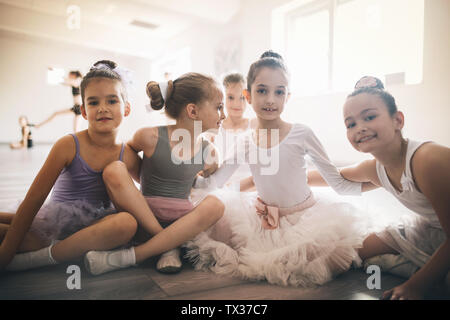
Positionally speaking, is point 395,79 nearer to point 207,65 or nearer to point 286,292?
point 286,292

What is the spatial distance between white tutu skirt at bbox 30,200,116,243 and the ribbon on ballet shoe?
466 mm

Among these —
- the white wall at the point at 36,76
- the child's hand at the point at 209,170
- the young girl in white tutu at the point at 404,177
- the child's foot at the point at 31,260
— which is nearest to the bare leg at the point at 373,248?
the young girl in white tutu at the point at 404,177

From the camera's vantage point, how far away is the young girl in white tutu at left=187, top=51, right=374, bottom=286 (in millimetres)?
770

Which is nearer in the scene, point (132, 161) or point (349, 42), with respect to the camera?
point (132, 161)

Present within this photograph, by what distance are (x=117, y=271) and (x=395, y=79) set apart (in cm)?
279

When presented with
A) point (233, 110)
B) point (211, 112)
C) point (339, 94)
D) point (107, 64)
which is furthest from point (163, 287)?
point (339, 94)

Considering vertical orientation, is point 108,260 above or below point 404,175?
below

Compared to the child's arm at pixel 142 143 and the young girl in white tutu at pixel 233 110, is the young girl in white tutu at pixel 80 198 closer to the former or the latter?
the child's arm at pixel 142 143

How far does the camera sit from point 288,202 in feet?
3.19

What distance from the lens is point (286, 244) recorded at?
84cm

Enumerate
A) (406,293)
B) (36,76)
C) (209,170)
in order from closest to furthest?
(406,293), (209,170), (36,76)

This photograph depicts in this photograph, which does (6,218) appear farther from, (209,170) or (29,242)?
(209,170)

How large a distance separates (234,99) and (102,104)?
40.9 inches

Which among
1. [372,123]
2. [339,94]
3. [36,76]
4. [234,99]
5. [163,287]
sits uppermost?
[36,76]
